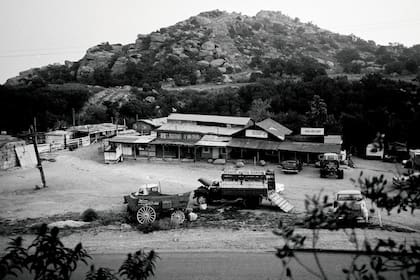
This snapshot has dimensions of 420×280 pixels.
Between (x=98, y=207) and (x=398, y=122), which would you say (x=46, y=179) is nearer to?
(x=98, y=207)

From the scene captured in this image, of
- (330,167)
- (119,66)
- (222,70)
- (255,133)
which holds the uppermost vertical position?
(119,66)

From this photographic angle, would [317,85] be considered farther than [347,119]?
Yes

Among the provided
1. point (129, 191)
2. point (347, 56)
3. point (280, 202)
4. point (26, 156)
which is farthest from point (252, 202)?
point (347, 56)

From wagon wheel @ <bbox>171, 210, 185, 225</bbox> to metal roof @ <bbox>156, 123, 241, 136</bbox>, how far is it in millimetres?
23183

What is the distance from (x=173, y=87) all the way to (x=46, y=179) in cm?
5953

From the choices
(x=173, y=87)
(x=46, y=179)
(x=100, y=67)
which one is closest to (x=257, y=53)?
(x=173, y=87)

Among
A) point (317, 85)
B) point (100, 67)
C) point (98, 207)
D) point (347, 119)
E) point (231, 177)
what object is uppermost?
point (100, 67)

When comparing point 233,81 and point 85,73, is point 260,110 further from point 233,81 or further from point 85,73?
point 85,73

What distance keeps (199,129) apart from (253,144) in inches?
339

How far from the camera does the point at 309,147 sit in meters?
40.4

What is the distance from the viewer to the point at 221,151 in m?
43.1

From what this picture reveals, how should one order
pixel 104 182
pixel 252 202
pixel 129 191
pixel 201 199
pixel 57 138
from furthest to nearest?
1. pixel 57 138
2. pixel 104 182
3. pixel 129 191
4. pixel 201 199
5. pixel 252 202

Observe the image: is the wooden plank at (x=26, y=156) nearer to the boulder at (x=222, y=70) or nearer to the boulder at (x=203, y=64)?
the boulder at (x=203, y=64)

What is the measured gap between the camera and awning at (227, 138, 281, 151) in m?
40.7
